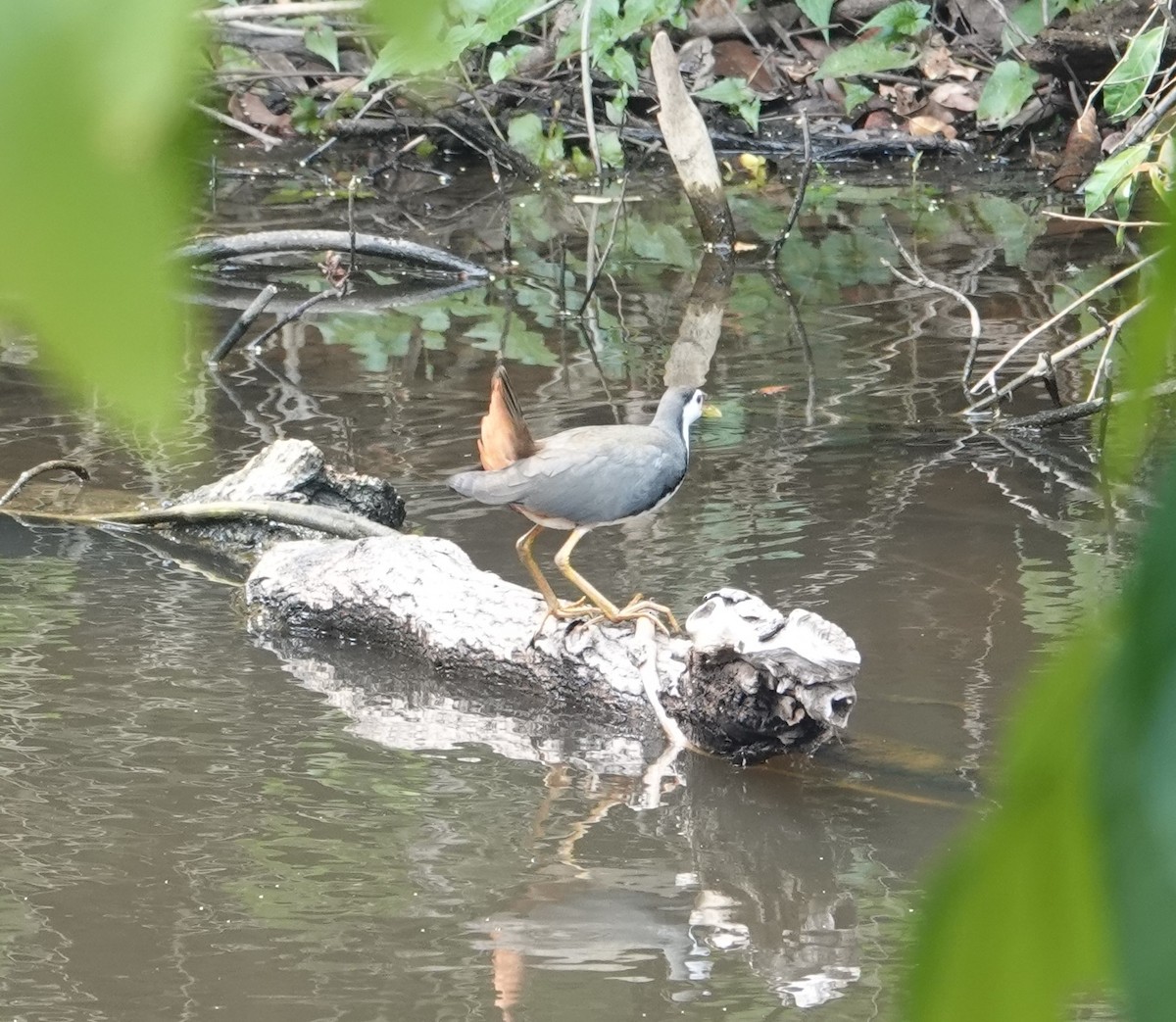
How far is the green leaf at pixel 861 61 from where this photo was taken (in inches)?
524

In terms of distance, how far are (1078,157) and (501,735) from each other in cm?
913

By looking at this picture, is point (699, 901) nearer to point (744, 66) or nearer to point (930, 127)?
point (930, 127)

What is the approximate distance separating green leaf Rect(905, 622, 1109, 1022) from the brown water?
3.01ft

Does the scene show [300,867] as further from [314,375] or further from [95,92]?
[314,375]

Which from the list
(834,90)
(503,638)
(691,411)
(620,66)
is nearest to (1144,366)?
(503,638)

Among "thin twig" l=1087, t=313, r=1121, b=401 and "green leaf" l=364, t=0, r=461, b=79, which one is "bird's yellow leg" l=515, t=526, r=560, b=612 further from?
"green leaf" l=364, t=0, r=461, b=79

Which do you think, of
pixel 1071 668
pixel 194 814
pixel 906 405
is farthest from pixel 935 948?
pixel 906 405

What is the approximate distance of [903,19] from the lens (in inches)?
527

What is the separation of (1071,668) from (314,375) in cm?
744

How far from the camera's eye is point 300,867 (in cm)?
353

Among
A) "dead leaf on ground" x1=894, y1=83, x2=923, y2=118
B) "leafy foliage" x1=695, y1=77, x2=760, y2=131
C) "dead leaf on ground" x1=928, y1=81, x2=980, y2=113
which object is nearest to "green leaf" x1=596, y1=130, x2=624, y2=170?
"leafy foliage" x1=695, y1=77, x2=760, y2=131

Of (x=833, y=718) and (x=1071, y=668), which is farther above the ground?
(x=1071, y=668)

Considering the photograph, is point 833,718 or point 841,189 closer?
point 833,718

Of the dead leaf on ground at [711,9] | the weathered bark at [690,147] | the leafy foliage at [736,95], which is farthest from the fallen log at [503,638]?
the dead leaf on ground at [711,9]
